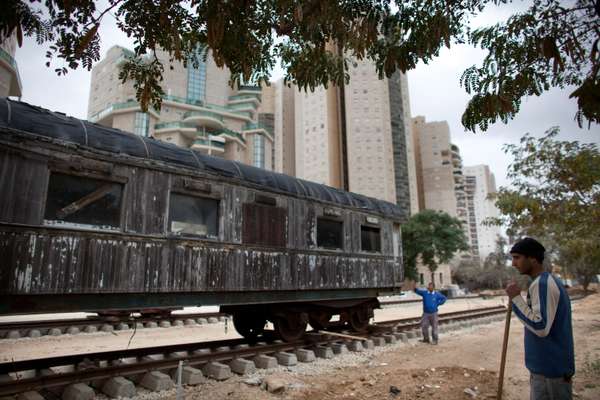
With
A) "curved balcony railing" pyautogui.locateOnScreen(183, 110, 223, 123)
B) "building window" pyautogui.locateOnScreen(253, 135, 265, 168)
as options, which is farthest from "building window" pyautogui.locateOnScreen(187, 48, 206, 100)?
"building window" pyautogui.locateOnScreen(253, 135, 265, 168)

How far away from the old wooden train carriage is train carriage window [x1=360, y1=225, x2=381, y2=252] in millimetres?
690

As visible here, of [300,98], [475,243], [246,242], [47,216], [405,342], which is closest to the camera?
[47,216]

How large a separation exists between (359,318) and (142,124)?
5684 centimetres

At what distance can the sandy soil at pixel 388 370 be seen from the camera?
19.1ft

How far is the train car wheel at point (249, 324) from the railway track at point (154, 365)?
0.29 metres

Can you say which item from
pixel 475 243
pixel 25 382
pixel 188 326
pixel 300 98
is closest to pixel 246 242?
pixel 25 382

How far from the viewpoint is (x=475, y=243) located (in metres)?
121

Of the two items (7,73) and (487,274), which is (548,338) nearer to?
(7,73)

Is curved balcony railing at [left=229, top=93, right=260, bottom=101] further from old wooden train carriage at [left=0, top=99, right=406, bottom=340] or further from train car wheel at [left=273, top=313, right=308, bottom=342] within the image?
train car wheel at [left=273, top=313, right=308, bottom=342]

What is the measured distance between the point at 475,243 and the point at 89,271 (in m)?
128

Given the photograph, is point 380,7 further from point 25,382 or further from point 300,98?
point 300,98

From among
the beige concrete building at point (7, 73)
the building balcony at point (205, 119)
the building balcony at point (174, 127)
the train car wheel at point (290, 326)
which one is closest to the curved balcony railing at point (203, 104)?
the building balcony at point (205, 119)

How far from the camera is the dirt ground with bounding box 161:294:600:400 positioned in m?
5.77

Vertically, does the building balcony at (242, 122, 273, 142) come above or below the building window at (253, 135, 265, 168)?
above
